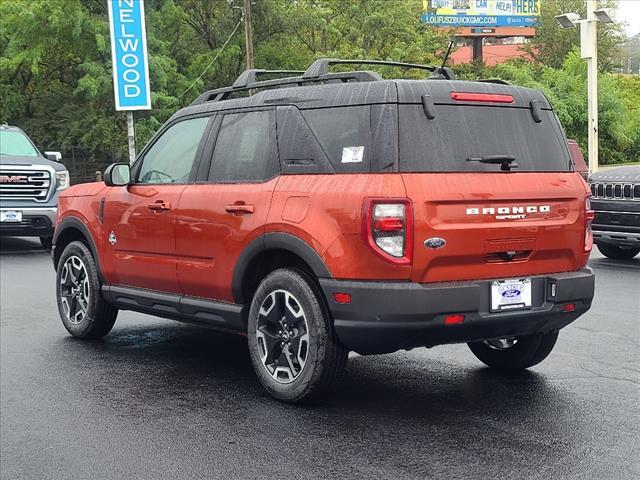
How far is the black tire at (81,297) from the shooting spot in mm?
7164

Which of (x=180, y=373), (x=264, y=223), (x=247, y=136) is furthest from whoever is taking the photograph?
(x=180, y=373)

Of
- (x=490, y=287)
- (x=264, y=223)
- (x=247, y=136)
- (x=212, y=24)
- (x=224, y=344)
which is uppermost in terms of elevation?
(x=212, y=24)

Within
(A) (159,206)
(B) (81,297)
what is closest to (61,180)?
(B) (81,297)

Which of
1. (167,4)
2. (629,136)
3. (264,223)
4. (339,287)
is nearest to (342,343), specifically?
(339,287)

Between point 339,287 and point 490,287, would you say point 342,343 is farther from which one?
point 490,287

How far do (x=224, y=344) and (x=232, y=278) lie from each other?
5.69ft

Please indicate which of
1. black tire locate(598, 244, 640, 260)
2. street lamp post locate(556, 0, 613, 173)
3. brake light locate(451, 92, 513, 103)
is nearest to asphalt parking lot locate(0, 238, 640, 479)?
brake light locate(451, 92, 513, 103)

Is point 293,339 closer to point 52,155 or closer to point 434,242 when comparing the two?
point 434,242

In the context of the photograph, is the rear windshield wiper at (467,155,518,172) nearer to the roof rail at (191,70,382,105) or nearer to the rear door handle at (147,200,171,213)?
the roof rail at (191,70,382,105)

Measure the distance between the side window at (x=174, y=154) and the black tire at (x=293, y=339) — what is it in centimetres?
136

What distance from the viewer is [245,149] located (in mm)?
5758

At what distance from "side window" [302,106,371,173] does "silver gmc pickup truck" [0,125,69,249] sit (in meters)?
10.9

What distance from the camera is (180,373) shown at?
6184mm

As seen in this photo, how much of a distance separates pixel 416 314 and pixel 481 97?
55.9 inches
